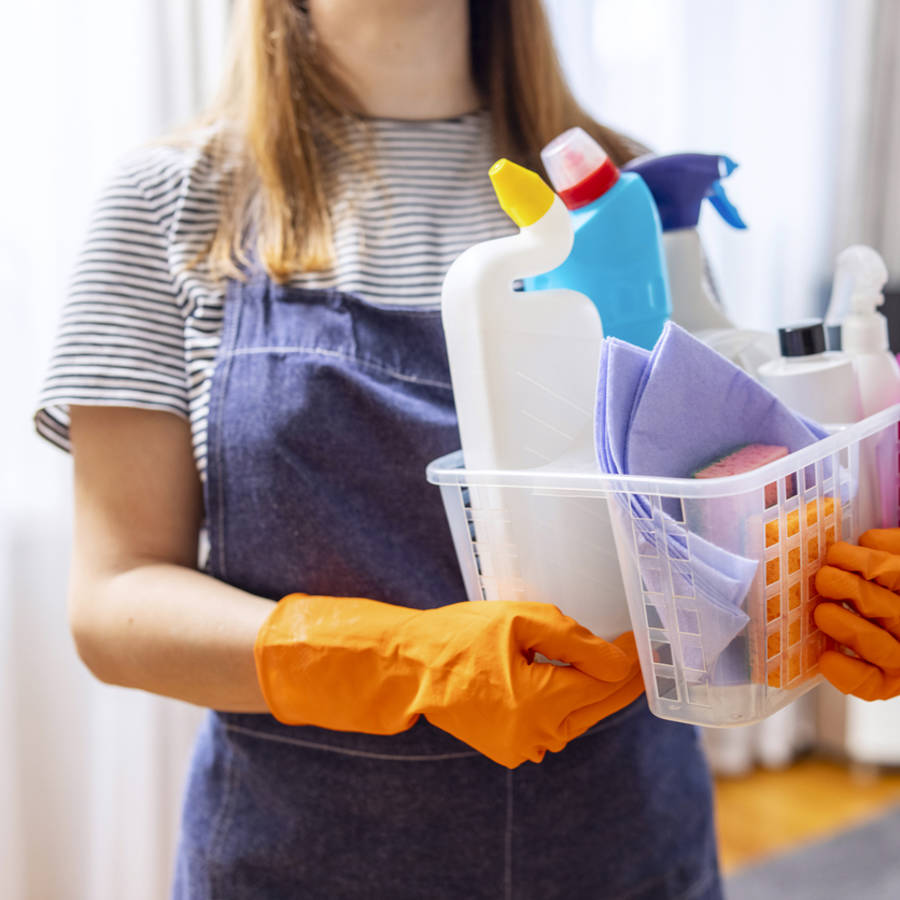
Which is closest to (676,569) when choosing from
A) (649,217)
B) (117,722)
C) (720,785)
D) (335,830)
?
(649,217)

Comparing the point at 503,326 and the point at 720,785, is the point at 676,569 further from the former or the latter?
the point at 720,785

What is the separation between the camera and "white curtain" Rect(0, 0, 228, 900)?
1.39 m

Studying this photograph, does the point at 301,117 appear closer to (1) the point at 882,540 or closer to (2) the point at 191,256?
(2) the point at 191,256

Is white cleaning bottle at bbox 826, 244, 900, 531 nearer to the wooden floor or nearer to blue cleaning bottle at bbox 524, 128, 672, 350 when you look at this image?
blue cleaning bottle at bbox 524, 128, 672, 350

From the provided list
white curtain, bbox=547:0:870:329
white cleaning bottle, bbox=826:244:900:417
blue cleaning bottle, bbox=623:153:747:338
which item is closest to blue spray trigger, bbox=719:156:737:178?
blue cleaning bottle, bbox=623:153:747:338

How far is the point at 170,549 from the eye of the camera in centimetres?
81

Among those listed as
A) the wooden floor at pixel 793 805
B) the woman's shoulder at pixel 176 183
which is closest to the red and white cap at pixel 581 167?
the woman's shoulder at pixel 176 183

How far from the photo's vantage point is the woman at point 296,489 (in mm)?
771

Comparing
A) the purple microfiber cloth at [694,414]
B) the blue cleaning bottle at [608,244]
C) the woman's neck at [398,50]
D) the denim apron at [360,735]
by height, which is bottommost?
the denim apron at [360,735]

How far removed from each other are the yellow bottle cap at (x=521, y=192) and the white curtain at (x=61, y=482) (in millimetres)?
961

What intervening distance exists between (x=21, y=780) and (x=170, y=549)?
88 centimetres

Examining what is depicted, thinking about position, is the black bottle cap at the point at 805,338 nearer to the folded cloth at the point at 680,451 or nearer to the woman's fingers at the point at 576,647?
the folded cloth at the point at 680,451

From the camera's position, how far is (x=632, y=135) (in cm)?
187

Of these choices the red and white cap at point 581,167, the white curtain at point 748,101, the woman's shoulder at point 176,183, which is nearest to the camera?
the red and white cap at point 581,167
